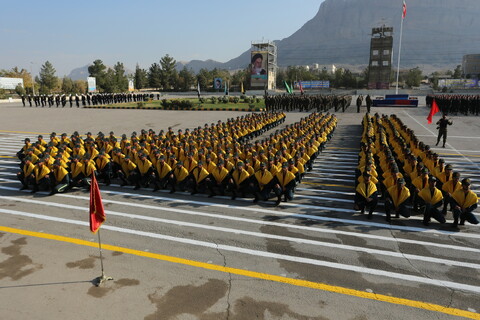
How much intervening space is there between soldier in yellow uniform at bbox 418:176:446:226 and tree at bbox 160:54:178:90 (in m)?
95.5

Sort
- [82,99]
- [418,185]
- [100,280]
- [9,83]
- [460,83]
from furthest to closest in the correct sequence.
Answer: [9,83] < [460,83] < [82,99] < [418,185] < [100,280]

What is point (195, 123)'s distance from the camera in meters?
26.2

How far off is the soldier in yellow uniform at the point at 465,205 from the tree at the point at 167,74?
315 ft

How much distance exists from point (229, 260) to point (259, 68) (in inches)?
3476

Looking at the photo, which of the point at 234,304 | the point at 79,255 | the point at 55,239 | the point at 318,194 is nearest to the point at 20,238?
A: the point at 55,239

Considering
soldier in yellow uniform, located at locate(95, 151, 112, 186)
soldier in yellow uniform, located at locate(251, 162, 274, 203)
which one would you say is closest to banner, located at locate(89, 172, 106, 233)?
soldier in yellow uniform, located at locate(251, 162, 274, 203)

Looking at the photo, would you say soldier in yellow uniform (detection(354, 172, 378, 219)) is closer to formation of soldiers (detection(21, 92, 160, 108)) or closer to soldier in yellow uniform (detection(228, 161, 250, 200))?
soldier in yellow uniform (detection(228, 161, 250, 200))

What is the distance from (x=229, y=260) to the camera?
20.3 feet

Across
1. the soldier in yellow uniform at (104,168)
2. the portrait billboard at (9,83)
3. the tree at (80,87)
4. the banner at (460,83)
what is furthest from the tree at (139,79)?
the soldier in yellow uniform at (104,168)

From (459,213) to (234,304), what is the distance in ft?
18.8

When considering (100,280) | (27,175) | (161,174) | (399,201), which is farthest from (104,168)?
(399,201)

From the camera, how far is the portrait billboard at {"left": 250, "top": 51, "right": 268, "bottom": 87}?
89625 mm

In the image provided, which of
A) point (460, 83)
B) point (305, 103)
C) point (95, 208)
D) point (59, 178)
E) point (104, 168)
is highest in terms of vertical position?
point (460, 83)

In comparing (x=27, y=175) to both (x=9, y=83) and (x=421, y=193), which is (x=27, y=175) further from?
(x=9, y=83)
